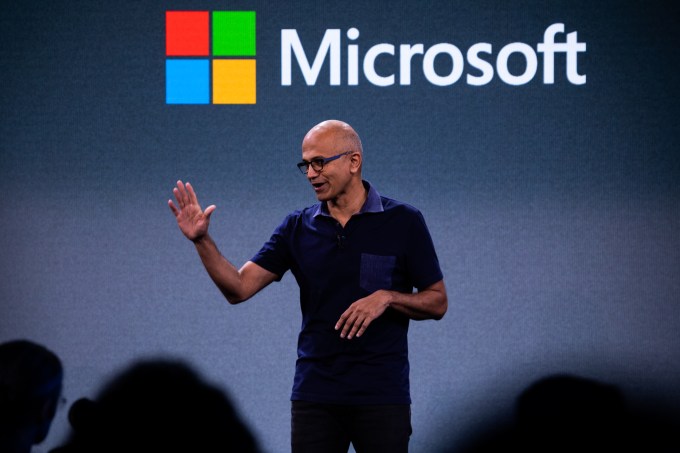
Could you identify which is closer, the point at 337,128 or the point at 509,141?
the point at 337,128

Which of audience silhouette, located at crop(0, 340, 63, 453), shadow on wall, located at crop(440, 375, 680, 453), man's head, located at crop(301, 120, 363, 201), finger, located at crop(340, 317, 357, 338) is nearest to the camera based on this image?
audience silhouette, located at crop(0, 340, 63, 453)

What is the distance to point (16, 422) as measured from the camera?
159cm

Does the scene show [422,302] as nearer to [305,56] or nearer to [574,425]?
[574,425]

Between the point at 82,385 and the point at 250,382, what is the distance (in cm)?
83

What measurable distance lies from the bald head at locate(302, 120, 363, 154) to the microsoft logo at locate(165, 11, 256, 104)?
151 centimetres

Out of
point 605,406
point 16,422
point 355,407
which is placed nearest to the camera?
point 16,422

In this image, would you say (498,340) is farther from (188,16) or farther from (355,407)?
(188,16)

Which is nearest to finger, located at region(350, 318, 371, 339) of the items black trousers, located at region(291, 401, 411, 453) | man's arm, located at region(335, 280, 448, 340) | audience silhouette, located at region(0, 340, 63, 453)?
man's arm, located at region(335, 280, 448, 340)

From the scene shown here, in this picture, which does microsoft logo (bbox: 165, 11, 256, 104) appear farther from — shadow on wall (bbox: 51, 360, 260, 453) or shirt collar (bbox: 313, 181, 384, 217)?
shirt collar (bbox: 313, 181, 384, 217)

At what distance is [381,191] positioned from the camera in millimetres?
4184

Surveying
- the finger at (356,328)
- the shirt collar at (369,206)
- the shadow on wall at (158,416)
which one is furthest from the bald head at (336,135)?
the shadow on wall at (158,416)

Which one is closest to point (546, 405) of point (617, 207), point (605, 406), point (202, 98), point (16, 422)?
point (605, 406)

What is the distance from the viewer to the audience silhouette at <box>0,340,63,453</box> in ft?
5.17

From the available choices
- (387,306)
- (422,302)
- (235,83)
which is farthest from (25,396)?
(235,83)
